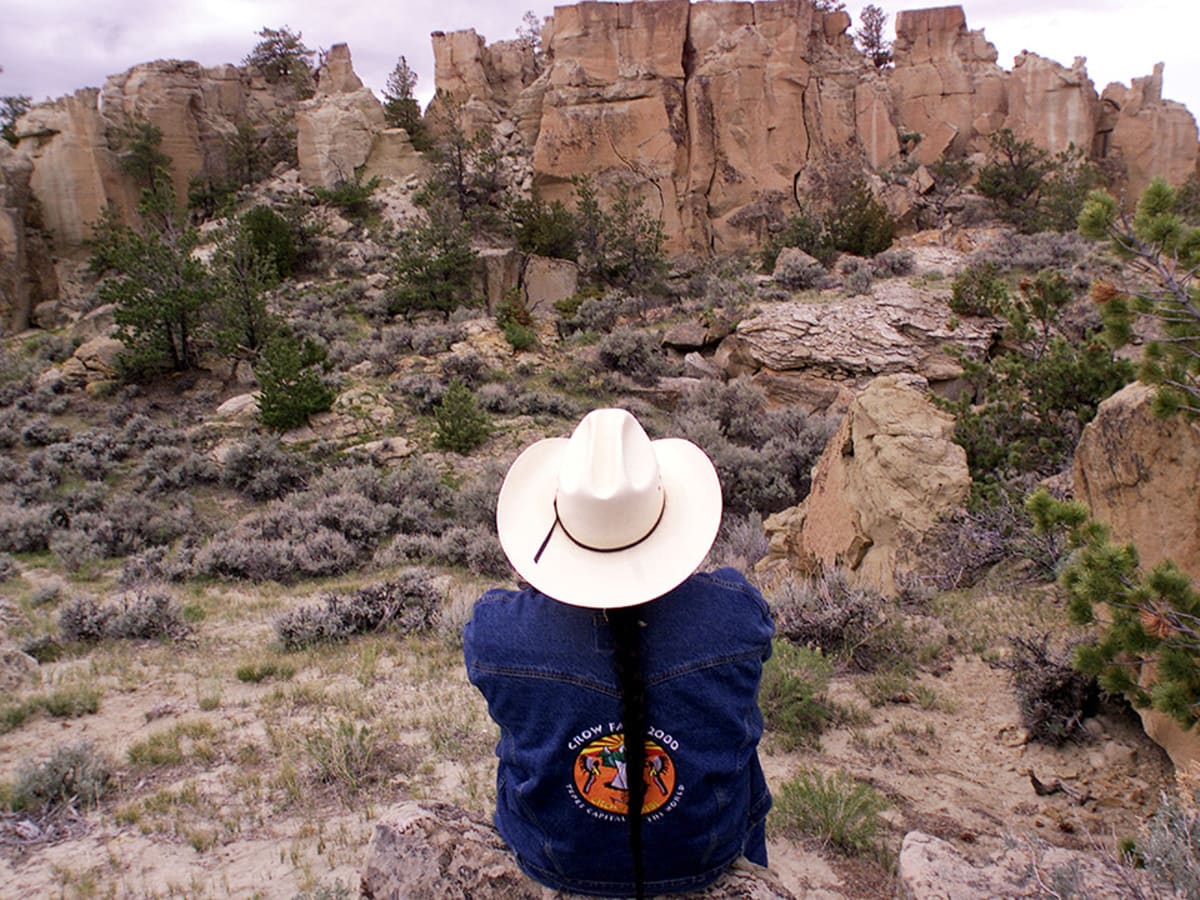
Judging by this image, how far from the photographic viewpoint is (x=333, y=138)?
28.9m

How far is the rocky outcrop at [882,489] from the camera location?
6262 mm

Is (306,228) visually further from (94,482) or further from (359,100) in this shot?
(94,482)

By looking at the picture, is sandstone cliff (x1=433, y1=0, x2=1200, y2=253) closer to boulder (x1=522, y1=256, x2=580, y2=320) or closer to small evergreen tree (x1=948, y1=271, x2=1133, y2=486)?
boulder (x1=522, y1=256, x2=580, y2=320)

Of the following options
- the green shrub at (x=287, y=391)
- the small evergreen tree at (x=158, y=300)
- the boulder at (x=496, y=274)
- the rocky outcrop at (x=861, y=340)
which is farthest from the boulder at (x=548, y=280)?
the green shrub at (x=287, y=391)

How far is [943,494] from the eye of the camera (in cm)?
637

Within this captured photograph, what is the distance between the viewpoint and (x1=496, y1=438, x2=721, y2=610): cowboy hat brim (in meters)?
1.60

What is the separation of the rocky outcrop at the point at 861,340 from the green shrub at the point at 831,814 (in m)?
12.6

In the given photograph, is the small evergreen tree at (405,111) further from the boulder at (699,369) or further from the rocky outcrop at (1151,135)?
the rocky outcrop at (1151,135)

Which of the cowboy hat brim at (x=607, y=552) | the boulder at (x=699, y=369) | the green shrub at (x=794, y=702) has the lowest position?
the green shrub at (x=794, y=702)

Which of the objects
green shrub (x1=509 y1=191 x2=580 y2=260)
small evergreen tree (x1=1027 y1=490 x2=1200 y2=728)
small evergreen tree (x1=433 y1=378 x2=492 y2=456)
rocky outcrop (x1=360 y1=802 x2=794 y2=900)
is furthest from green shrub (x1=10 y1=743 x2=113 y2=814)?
green shrub (x1=509 y1=191 x2=580 y2=260)

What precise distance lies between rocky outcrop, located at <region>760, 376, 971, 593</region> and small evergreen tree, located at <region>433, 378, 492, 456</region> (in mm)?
6778

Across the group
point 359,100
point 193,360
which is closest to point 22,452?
point 193,360

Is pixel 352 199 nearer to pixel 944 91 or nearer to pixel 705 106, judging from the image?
pixel 705 106

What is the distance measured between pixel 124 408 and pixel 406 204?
51.8ft
